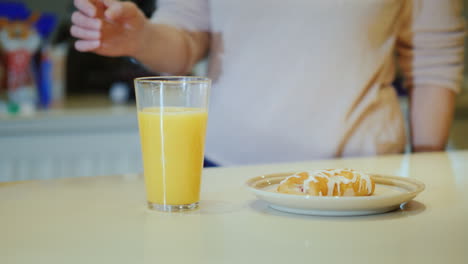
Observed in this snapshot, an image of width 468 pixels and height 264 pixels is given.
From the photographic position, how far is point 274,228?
0.55 m

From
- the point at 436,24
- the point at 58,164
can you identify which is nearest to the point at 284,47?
the point at 436,24

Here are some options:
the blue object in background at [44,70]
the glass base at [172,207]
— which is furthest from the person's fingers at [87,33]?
the blue object in background at [44,70]

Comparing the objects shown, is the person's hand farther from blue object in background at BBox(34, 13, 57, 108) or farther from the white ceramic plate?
blue object in background at BBox(34, 13, 57, 108)

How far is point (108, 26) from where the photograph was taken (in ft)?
2.89

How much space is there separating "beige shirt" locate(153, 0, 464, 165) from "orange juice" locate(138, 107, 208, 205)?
1.91 ft

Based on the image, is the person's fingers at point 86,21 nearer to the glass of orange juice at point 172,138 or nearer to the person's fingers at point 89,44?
the person's fingers at point 89,44

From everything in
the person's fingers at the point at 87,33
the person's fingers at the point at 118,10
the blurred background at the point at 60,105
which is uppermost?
the person's fingers at the point at 118,10

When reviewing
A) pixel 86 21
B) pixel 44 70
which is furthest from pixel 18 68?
pixel 86 21

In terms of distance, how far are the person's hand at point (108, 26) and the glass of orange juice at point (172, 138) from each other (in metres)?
0.21

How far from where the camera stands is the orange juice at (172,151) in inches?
24.6

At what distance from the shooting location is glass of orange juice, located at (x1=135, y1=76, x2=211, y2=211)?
2.05ft

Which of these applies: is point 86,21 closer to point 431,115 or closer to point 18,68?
point 431,115

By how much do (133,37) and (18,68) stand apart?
1.67 m

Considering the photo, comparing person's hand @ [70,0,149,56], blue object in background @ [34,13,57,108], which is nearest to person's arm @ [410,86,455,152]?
person's hand @ [70,0,149,56]
